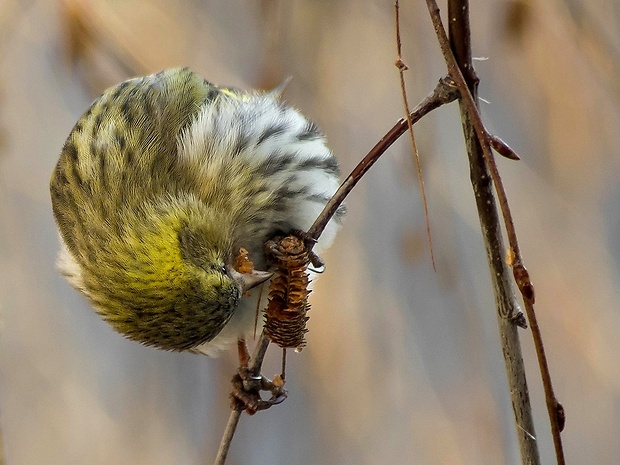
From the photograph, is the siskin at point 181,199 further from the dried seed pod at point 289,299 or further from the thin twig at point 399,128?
the thin twig at point 399,128

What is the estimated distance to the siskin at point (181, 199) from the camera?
2.28 feet

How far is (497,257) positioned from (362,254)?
2.66ft

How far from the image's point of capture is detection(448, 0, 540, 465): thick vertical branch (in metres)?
0.46

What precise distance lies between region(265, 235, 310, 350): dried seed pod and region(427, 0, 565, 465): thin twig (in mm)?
247

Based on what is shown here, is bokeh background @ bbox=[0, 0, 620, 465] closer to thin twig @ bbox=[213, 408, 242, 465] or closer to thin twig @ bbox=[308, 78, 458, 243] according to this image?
thin twig @ bbox=[213, 408, 242, 465]

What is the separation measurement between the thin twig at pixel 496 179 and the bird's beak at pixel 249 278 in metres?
0.34

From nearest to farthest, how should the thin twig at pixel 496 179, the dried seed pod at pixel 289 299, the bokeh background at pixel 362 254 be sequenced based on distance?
the thin twig at pixel 496 179 < the dried seed pod at pixel 289 299 < the bokeh background at pixel 362 254

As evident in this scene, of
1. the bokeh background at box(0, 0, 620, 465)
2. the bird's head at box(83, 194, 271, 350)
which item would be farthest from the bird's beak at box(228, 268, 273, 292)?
the bokeh background at box(0, 0, 620, 465)

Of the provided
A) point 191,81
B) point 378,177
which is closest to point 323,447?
point 378,177

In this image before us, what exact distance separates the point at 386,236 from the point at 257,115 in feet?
1.67

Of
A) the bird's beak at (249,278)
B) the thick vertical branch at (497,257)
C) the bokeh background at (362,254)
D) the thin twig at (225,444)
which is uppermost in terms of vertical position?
the bokeh background at (362,254)

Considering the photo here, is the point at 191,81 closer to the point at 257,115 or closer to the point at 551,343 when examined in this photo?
the point at 257,115

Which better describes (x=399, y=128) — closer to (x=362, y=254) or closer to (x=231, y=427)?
(x=231, y=427)

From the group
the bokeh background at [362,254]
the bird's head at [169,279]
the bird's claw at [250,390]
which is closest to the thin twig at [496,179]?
the bird's head at [169,279]
